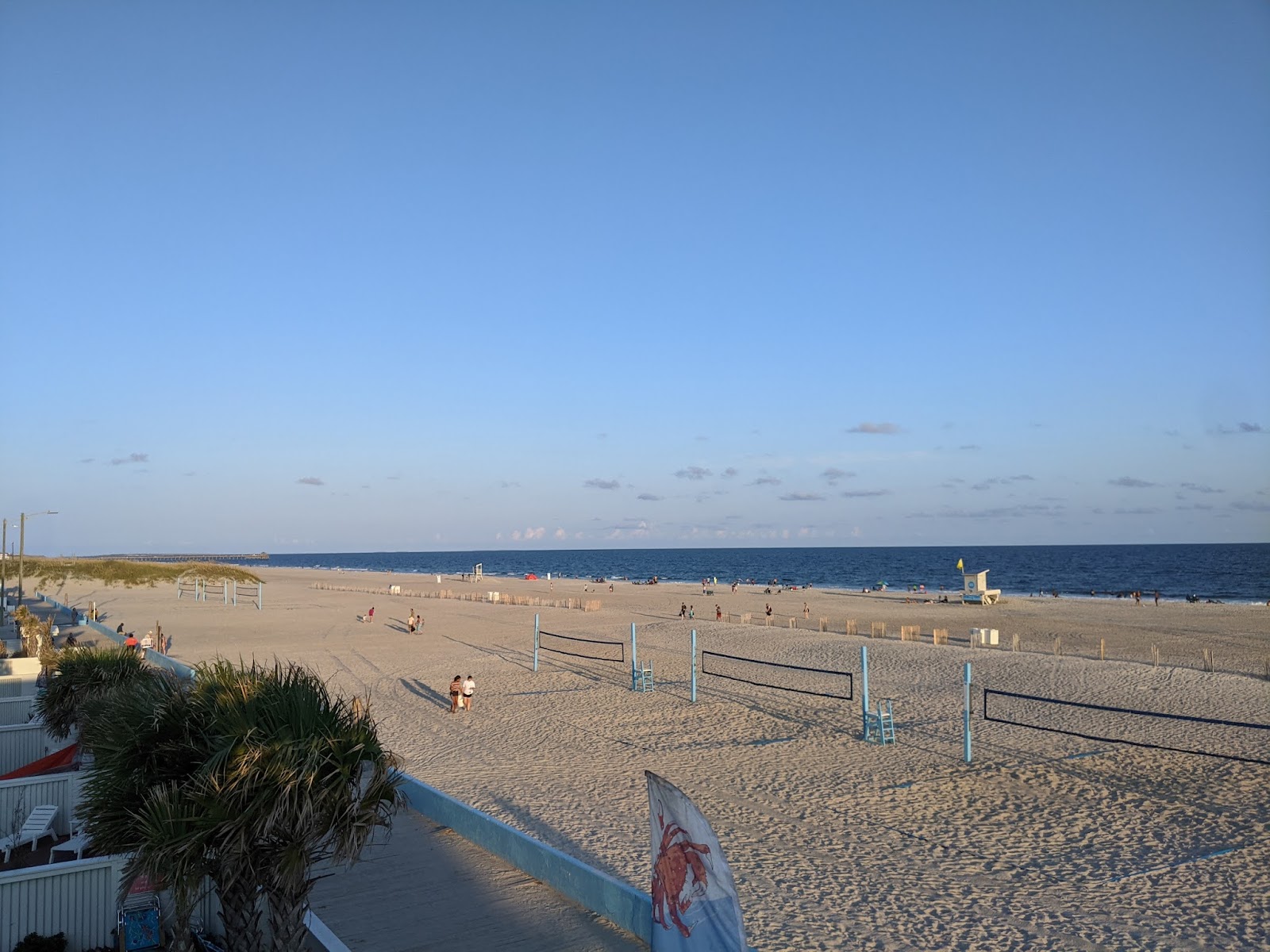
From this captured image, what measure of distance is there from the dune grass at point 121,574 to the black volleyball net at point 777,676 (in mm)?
47114

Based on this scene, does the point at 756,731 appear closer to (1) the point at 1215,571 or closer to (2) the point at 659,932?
(2) the point at 659,932

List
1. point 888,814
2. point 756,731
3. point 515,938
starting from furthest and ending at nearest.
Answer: point 756,731, point 888,814, point 515,938

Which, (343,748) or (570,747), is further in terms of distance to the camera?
(570,747)

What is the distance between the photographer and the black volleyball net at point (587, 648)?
84.5 feet

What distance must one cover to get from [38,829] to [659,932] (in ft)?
23.7

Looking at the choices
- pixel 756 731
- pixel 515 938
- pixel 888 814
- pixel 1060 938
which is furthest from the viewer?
pixel 756 731

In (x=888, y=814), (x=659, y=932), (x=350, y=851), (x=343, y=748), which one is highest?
(x=343, y=748)

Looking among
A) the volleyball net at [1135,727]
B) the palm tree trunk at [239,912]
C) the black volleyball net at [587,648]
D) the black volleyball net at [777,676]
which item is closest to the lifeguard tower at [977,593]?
the black volleyball net at [587,648]

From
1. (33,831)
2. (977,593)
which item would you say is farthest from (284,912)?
(977,593)

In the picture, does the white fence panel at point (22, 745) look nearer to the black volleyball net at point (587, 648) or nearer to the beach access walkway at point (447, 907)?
the beach access walkway at point (447, 907)

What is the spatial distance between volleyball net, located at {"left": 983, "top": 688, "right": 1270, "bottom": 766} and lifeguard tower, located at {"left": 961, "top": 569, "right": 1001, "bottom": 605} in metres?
31.6

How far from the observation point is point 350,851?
5.80 meters

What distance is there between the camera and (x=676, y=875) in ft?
18.5

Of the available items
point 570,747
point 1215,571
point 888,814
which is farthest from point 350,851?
point 1215,571
